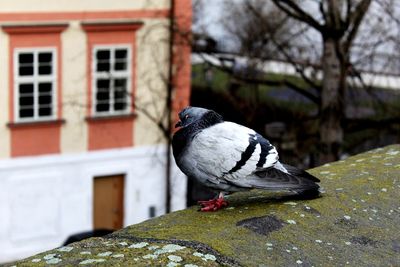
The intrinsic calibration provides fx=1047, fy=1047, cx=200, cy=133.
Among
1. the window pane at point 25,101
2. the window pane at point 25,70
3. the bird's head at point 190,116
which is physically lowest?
→ the window pane at point 25,101

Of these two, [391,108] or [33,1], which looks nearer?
[33,1]

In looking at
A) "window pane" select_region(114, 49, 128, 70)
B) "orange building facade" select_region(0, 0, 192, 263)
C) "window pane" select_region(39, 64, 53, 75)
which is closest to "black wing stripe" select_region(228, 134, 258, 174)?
"orange building facade" select_region(0, 0, 192, 263)

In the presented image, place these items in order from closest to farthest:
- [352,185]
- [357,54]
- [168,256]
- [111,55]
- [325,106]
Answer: [168,256], [352,185], [325,106], [357,54], [111,55]

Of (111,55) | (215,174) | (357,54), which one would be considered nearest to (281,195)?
(215,174)

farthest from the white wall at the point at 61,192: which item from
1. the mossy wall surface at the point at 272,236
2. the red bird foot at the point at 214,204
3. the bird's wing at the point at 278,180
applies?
the mossy wall surface at the point at 272,236

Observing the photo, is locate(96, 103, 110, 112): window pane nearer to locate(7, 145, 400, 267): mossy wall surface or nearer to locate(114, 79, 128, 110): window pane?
locate(114, 79, 128, 110): window pane

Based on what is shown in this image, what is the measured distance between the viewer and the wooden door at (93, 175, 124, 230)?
68.3 ft

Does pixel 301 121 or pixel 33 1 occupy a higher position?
pixel 33 1

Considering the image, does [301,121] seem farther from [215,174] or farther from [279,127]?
[215,174]

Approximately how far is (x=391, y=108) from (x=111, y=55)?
18.3ft

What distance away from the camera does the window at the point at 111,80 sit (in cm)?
2019

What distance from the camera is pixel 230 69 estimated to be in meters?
20.3

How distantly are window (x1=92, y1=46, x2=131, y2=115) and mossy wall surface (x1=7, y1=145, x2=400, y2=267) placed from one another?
49.4ft

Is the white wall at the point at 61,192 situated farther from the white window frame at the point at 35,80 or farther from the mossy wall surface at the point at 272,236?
the mossy wall surface at the point at 272,236
